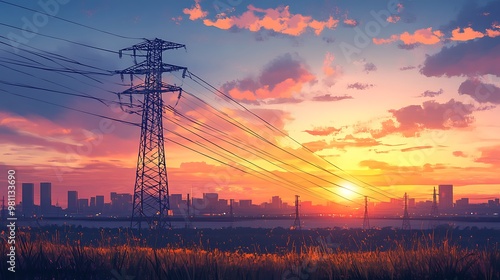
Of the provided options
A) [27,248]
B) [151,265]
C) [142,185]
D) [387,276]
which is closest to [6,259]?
[27,248]

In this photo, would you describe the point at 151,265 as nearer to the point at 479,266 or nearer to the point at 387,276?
the point at 387,276

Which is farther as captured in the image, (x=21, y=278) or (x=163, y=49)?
(x=163, y=49)

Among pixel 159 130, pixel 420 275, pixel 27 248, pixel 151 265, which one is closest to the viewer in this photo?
pixel 420 275

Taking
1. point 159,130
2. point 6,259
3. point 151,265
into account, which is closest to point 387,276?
point 151,265

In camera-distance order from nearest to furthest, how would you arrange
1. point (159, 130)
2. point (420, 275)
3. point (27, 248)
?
point (420, 275)
point (27, 248)
point (159, 130)

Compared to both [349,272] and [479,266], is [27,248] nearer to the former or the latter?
[349,272]

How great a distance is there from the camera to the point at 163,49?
47312mm

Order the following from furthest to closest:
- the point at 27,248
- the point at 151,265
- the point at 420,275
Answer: the point at 27,248
the point at 151,265
the point at 420,275

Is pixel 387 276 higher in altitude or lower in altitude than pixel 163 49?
lower

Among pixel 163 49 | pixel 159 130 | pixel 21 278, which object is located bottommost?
pixel 21 278

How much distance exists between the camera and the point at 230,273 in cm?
1439

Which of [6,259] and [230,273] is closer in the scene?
[230,273]

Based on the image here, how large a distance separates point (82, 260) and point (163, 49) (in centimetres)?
3363

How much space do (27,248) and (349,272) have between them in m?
9.29
